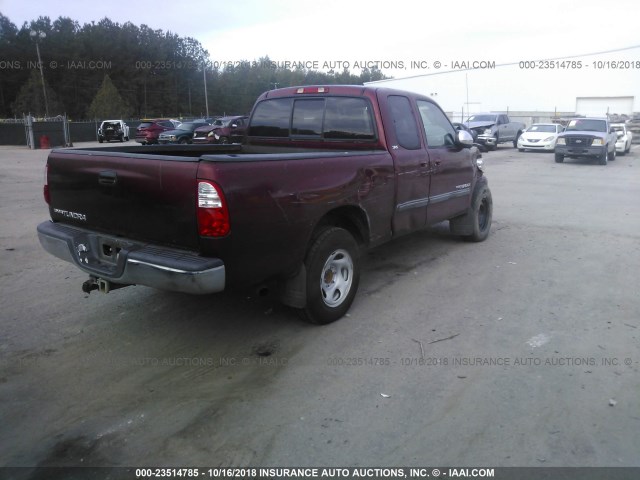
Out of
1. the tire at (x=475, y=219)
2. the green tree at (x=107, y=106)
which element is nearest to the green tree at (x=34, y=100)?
the green tree at (x=107, y=106)

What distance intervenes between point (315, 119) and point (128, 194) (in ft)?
7.94

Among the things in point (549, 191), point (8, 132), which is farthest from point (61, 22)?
point (549, 191)

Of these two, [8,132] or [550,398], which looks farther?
[8,132]

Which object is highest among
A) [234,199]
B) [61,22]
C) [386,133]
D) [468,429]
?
[61,22]

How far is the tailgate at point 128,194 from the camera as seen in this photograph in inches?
137

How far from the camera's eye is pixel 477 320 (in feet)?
15.4

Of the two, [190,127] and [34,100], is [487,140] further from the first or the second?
[34,100]

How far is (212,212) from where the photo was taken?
3.39 metres

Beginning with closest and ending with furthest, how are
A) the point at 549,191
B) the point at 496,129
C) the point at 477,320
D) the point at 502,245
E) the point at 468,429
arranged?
1. the point at 468,429
2. the point at 477,320
3. the point at 502,245
4. the point at 549,191
5. the point at 496,129

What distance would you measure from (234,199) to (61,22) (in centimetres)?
9152

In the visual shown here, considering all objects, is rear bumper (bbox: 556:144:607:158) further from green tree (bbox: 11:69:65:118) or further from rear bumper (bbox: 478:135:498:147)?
green tree (bbox: 11:69:65:118)

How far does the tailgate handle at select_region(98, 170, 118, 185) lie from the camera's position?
3820 millimetres

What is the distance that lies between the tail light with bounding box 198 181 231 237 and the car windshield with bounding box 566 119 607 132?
2213 centimetres

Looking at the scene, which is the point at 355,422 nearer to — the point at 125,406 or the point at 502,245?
the point at 125,406
